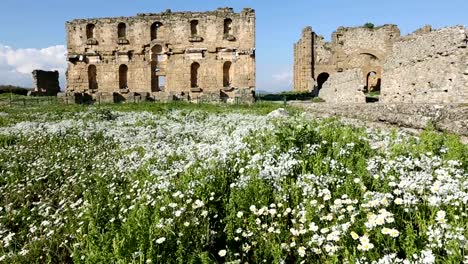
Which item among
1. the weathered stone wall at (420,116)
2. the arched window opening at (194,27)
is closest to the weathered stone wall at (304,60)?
the arched window opening at (194,27)

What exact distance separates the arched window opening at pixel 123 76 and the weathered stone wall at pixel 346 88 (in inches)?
782

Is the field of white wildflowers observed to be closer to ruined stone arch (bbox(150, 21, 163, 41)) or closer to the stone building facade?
the stone building facade

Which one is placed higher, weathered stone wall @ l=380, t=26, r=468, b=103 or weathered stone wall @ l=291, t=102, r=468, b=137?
weathered stone wall @ l=380, t=26, r=468, b=103

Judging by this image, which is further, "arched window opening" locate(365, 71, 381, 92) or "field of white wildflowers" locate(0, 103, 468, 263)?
"arched window opening" locate(365, 71, 381, 92)

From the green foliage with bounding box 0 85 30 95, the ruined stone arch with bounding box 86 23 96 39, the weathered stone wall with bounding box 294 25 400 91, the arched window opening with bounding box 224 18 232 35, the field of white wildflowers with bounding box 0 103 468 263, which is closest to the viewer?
the field of white wildflowers with bounding box 0 103 468 263

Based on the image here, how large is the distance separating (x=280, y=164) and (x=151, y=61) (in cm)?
3315

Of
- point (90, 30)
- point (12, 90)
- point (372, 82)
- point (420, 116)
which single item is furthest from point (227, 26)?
point (12, 90)

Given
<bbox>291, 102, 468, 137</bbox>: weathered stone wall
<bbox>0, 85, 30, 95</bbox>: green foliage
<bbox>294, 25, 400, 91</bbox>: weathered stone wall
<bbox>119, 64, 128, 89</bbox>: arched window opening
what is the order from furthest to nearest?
<bbox>0, 85, 30, 95</bbox>: green foliage → <bbox>294, 25, 400, 91</bbox>: weathered stone wall → <bbox>119, 64, 128, 89</bbox>: arched window opening → <bbox>291, 102, 468, 137</bbox>: weathered stone wall

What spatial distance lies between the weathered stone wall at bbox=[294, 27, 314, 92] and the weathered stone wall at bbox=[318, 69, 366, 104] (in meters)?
15.0

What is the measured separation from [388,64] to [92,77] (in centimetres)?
2869

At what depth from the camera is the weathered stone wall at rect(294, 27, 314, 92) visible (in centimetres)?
4600

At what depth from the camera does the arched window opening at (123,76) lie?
3781cm

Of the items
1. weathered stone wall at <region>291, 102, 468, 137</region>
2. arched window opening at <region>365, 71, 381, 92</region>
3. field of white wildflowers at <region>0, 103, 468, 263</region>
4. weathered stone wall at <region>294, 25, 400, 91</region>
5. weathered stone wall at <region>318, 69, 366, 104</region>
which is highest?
weathered stone wall at <region>294, 25, 400, 91</region>

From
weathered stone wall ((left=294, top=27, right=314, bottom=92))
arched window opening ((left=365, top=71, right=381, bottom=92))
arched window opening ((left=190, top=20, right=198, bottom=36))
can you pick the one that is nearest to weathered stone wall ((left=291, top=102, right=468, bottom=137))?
arched window opening ((left=190, top=20, right=198, bottom=36))
